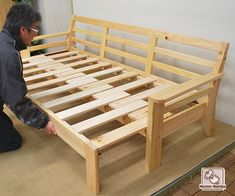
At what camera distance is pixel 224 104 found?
2.39 m

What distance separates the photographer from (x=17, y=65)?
5.93 feet

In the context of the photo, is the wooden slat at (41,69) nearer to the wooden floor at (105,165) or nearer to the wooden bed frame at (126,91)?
the wooden bed frame at (126,91)

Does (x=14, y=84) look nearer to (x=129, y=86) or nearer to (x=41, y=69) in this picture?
(x=129, y=86)

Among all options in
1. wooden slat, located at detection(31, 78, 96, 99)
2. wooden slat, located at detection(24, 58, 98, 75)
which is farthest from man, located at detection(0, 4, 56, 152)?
wooden slat, located at detection(24, 58, 98, 75)

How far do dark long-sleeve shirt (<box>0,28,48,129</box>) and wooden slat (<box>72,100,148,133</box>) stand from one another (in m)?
0.26

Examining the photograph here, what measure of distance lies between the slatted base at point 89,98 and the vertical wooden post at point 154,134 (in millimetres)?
72

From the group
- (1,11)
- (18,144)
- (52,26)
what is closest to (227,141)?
(18,144)

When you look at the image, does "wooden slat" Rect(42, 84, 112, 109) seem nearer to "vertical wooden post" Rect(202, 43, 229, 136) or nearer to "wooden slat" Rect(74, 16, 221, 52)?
"wooden slat" Rect(74, 16, 221, 52)

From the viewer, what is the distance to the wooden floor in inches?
68.6

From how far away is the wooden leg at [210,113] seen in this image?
2.06 m

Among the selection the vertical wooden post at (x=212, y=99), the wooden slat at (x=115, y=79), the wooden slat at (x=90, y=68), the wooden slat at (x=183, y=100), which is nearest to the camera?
the wooden slat at (x=183, y=100)

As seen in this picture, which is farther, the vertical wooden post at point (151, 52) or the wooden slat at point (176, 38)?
the vertical wooden post at point (151, 52)

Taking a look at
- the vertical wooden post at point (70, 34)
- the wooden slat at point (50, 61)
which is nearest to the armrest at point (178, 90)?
the wooden slat at point (50, 61)

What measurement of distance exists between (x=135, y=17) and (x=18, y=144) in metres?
1.66
